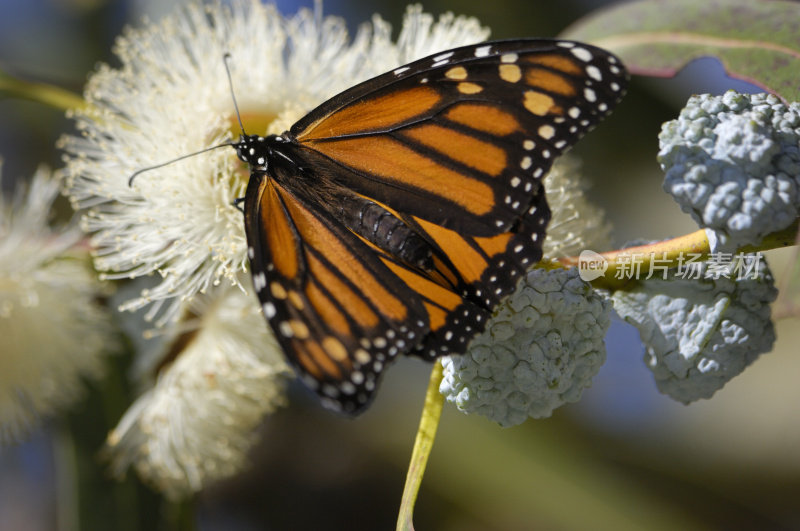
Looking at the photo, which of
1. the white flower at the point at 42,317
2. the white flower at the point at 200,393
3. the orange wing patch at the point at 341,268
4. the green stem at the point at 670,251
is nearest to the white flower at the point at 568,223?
the green stem at the point at 670,251

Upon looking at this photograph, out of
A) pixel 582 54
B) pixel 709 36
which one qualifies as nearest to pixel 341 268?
pixel 582 54

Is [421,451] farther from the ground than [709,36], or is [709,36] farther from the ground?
[709,36]

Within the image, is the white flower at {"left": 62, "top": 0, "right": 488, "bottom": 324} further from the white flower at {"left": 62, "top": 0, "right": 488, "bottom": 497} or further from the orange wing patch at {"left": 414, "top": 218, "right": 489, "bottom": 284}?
the orange wing patch at {"left": 414, "top": 218, "right": 489, "bottom": 284}

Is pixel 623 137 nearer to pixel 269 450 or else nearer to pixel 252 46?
pixel 252 46

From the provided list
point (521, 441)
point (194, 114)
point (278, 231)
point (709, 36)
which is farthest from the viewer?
point (521, 441)

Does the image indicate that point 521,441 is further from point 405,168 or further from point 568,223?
point 405,168

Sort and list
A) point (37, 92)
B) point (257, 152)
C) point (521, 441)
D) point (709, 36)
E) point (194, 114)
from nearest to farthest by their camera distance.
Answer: point (257, 152), point (709, 36), point (194, 114), point (37, 92), point (521, 441)
